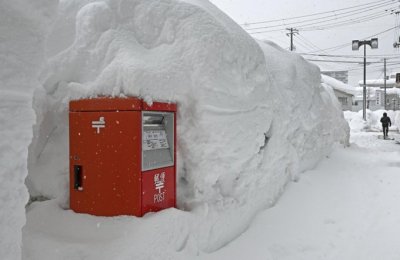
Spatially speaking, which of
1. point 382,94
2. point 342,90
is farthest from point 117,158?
point 382,94

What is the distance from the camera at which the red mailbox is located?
294 cm

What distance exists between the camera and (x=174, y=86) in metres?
3.45

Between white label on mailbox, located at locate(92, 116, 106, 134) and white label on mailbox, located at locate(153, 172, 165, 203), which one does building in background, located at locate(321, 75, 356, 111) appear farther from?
white label on mailbox, located at locate(92, 116, 106, 134)

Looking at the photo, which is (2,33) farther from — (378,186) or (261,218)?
(378,186)

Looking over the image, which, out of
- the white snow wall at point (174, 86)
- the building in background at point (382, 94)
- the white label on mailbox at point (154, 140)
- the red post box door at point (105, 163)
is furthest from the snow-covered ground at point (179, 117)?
the building in background at point (382, 94)

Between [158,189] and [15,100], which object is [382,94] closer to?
[158,189]

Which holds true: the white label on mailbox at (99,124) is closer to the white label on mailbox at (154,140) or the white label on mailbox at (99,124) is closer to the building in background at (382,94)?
the white label on mailbox at (154,140)

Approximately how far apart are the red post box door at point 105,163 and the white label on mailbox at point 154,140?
0.42 feet

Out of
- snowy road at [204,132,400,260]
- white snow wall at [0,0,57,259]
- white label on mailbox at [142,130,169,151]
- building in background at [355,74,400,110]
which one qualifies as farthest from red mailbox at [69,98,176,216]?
building in background at [355,74,400,110]

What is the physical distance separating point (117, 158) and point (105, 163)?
5.2 inches

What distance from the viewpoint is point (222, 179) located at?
384 centimetres

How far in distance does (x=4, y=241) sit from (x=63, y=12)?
2.82 meters

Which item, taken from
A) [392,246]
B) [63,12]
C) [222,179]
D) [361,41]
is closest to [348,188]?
[392,246]

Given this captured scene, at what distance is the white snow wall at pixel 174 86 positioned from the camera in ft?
11.0
